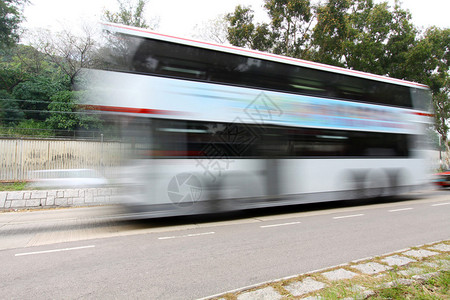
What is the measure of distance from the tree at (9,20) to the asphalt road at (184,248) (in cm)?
1660

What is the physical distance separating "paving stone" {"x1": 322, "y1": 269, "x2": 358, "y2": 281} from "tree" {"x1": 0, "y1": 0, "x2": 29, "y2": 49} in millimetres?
23714

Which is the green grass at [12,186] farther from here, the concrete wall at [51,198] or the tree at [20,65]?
the tree at [20,65]

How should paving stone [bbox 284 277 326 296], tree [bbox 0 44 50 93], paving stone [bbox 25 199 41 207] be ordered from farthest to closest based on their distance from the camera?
tree [bbox 0 44 50 93] → paving stone [bbox 25 199 41 207] → paving stone [bbox 284 277 326 296]

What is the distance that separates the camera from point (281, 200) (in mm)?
8164

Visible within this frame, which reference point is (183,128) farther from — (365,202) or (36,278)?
(365,202)

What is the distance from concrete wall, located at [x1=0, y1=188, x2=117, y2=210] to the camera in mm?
10039

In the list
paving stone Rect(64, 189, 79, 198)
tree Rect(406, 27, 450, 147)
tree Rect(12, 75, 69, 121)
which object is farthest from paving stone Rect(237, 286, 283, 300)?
tree Rect(12, 75, 69, 121)

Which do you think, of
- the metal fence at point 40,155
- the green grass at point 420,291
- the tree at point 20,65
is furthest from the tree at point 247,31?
the green grass at point 420,291

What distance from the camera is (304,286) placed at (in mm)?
3137

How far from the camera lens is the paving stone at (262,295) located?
114 inches

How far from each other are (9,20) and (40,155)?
35.7ft

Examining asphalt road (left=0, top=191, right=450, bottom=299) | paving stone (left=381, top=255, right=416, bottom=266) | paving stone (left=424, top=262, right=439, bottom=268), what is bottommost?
asphalt road (left=0, top=191, right=450, bottom=299)

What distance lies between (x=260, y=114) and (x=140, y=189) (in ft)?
11.7

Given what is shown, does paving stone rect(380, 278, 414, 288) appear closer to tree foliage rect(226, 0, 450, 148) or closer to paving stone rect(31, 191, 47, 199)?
paving stone rect(31, 191, 47, 199)
